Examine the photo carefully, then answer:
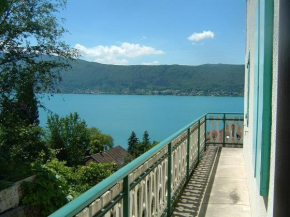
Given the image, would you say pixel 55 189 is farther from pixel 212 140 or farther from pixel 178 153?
pixel 178 153

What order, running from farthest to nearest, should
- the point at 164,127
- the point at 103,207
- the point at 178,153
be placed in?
the point at 164,127, the point at 178,153, the point at 103,207

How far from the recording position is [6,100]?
37.5 ft

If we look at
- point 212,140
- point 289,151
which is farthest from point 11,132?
point 289,151

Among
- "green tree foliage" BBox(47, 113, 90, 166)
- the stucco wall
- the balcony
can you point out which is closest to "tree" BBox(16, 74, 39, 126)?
the balcony

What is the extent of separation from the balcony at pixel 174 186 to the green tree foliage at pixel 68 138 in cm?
4025

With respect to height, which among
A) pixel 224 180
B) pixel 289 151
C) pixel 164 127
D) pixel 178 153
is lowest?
pixel 164 127

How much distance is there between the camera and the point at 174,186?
4.37m

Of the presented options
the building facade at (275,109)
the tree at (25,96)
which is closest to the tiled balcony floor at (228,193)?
the building facade at (275,109)

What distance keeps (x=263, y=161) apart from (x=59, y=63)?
13161 mm

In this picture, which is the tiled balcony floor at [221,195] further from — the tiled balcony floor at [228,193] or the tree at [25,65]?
the tree at [25,65]

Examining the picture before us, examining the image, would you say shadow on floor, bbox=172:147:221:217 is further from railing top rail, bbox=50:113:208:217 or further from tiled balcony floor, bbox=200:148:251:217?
railing top rail, bbox=50:113:208:217

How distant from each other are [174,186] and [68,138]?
45833 millimetres

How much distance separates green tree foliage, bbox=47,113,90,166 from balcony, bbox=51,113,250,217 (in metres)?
40.3

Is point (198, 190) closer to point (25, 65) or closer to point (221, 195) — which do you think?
point (221, 195)
